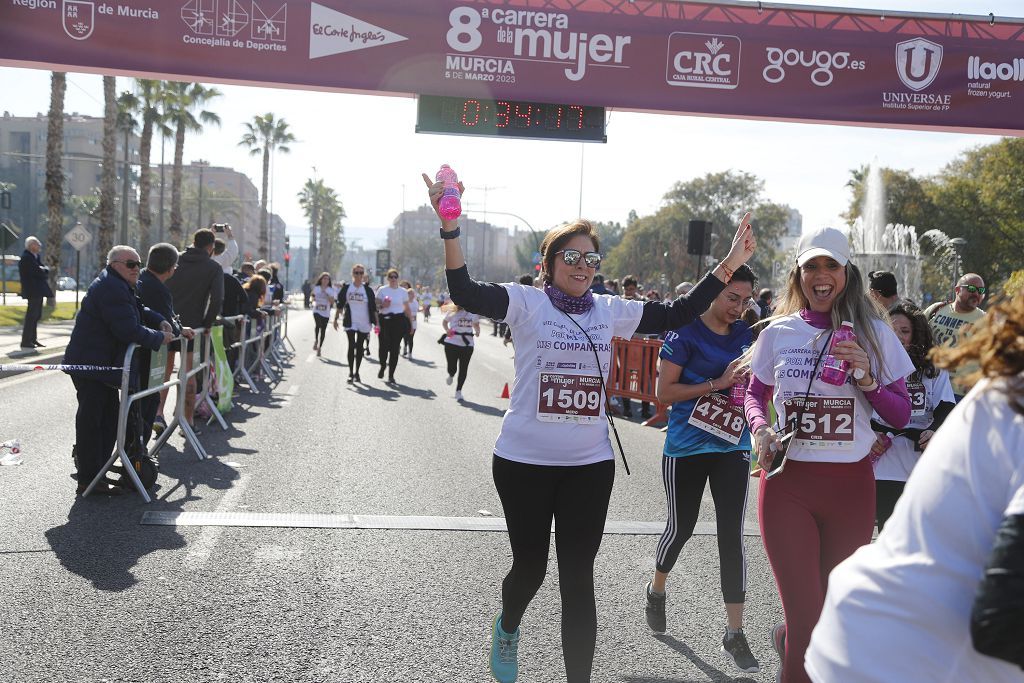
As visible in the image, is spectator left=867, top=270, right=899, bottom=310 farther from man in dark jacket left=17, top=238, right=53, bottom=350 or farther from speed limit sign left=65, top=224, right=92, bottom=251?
speed limit sign left=65, top=224, right=92, bottom=251

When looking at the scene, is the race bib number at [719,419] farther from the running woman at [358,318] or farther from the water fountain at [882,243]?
the water fountain at [882,243]

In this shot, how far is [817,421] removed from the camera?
3.74 m

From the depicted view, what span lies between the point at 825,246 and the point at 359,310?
14.4m

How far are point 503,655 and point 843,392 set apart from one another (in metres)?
1.73

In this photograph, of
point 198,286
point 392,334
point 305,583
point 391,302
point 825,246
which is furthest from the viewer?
point 392,334

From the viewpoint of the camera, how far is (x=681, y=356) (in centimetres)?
508

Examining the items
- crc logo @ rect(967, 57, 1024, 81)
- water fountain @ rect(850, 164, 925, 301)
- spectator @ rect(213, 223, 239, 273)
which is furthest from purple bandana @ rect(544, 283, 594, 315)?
water fountain @ rect(850, 164, 925, 301)

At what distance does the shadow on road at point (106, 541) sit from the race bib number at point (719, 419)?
3162 millimetres

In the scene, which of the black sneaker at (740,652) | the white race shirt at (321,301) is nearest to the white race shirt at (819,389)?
the black sneaker at (740,652)

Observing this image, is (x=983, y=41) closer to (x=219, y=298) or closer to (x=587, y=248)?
(x=219, y=298)

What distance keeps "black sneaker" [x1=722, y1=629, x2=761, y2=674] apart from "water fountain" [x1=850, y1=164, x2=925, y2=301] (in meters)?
34.7

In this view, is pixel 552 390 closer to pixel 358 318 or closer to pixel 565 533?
pixel 565 533

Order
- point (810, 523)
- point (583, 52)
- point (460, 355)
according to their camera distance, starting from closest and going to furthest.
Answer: point (810, 523) < point (583, 52) < point (460, 355)

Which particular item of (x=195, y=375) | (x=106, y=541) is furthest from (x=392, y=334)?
(x=106, y=541)
